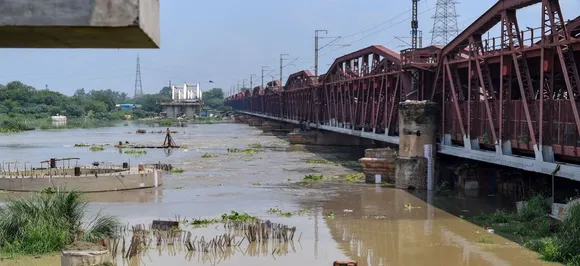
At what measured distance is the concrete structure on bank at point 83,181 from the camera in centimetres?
3584

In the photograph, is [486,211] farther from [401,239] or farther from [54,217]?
[54,217]

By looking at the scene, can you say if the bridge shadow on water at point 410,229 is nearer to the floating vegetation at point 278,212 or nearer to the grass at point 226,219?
the floating vegetation at point 278,212

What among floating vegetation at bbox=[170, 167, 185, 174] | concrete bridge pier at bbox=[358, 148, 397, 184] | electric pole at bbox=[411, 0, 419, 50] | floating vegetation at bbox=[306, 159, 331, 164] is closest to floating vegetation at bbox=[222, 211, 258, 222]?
concrete bridge pier at bbox=[358, 148, 397, 184]

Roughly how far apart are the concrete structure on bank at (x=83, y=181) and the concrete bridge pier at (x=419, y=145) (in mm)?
14638

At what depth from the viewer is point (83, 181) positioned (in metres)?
36.0

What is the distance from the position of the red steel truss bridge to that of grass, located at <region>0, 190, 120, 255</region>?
1543 cm

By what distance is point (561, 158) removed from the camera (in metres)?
23.9

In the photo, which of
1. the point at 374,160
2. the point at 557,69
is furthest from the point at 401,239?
the point at 374,160

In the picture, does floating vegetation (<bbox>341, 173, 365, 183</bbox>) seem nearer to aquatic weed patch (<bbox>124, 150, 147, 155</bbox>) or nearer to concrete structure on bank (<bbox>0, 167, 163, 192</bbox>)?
concrete structure on bank (<bbox>0, 167, 163, 192</bbox>)

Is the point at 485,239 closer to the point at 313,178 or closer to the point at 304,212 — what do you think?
the point at 304,212

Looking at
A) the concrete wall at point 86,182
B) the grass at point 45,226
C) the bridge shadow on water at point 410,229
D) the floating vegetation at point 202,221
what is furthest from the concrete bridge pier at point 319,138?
the grass at point 45,226

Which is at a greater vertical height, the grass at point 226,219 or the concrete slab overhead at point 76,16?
the concrete slab overhead at point 76,16

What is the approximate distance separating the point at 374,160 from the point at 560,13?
1899 centimetres

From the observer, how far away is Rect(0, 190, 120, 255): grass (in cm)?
1981
